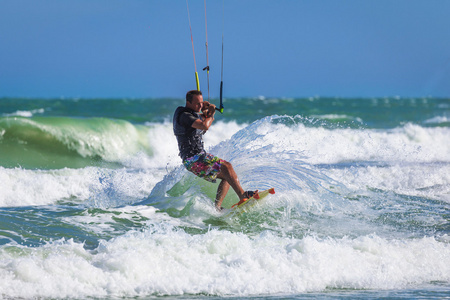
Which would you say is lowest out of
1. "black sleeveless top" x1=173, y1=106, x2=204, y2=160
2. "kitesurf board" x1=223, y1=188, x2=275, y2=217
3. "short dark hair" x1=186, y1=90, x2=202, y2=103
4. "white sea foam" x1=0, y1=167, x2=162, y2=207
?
"white sea foam" x1=0, y1=167, x2=162, y2=207

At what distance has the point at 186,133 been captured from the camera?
771cm

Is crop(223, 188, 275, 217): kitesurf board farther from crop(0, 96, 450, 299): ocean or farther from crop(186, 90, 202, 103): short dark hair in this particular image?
crop(186, 90, 202, 103): short dark hair

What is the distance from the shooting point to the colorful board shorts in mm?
7730

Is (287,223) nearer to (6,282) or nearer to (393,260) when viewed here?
(393,260)

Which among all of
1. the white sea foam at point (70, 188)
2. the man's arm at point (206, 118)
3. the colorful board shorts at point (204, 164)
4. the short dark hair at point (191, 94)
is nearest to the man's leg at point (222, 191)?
the colorful board shorts at point (204, 164)

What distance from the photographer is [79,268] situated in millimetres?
5230

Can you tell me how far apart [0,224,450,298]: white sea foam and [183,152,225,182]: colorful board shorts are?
124cm

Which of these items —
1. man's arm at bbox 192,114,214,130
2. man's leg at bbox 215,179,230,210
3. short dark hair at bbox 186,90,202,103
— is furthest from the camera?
man's leg at bbox 215,179,230,210

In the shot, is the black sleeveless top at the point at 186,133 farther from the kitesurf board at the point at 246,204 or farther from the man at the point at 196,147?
the kitesurf board at the point at 246,204

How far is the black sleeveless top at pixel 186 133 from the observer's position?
300 inches

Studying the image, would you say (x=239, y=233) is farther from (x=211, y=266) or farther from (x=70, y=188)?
(x=70, y=188)

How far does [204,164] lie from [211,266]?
2305 millimetres

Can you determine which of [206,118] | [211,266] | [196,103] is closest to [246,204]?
[206,118]

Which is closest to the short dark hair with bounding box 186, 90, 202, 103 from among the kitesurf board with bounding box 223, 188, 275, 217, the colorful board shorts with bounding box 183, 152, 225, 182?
the colorful board shorts with bounding box 183, 152, 225, 182
